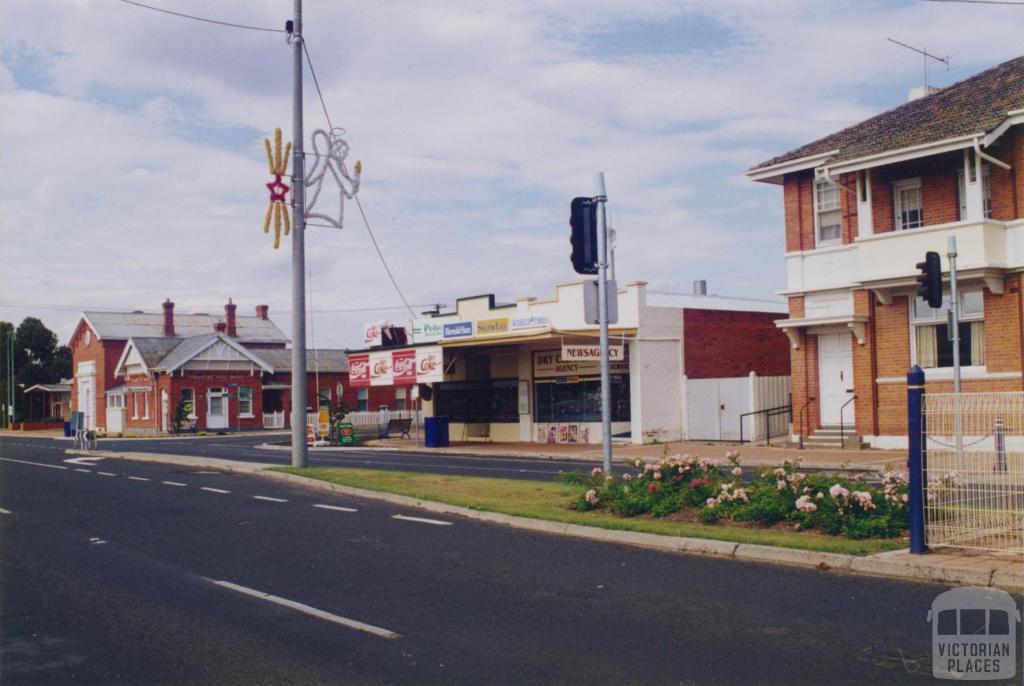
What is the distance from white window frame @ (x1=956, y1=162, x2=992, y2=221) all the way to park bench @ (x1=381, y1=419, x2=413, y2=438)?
26.3 meters

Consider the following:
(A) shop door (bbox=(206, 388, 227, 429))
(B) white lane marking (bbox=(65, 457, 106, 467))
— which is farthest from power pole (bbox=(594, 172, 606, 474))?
(A) shop door (bbox=(206, 388, 227, 429))

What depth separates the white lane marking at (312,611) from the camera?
288 inches

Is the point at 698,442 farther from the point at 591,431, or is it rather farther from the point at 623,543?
the point at 623,543

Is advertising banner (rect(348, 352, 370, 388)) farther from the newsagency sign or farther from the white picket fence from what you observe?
the white picket fence

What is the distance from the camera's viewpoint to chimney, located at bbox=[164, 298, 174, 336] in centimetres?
6850

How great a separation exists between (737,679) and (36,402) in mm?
92637

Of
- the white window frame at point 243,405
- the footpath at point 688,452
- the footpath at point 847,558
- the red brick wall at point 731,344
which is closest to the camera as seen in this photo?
the footpath at point 847,558

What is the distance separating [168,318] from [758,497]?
63757 mm

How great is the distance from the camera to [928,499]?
369 inches

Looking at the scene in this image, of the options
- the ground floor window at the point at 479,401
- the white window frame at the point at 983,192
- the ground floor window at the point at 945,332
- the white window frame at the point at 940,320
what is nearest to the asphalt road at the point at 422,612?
the white window frame at the point at 940,320

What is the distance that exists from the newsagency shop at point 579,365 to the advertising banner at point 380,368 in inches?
2.1

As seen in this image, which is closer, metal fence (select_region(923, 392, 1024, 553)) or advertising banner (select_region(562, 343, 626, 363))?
metal fence (select_region(923, 392, 1024, 553))

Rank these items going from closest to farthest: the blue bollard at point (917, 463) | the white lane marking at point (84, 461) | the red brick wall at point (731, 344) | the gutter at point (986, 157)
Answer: the blue bollard at point (917, 463) → the gutter at point (986, 157) → the white lane marking at point (84, 461) → the red brick wall at point (731, 344)

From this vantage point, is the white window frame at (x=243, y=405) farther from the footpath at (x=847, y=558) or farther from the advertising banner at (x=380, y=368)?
the footpath at (x=847, y=558)
